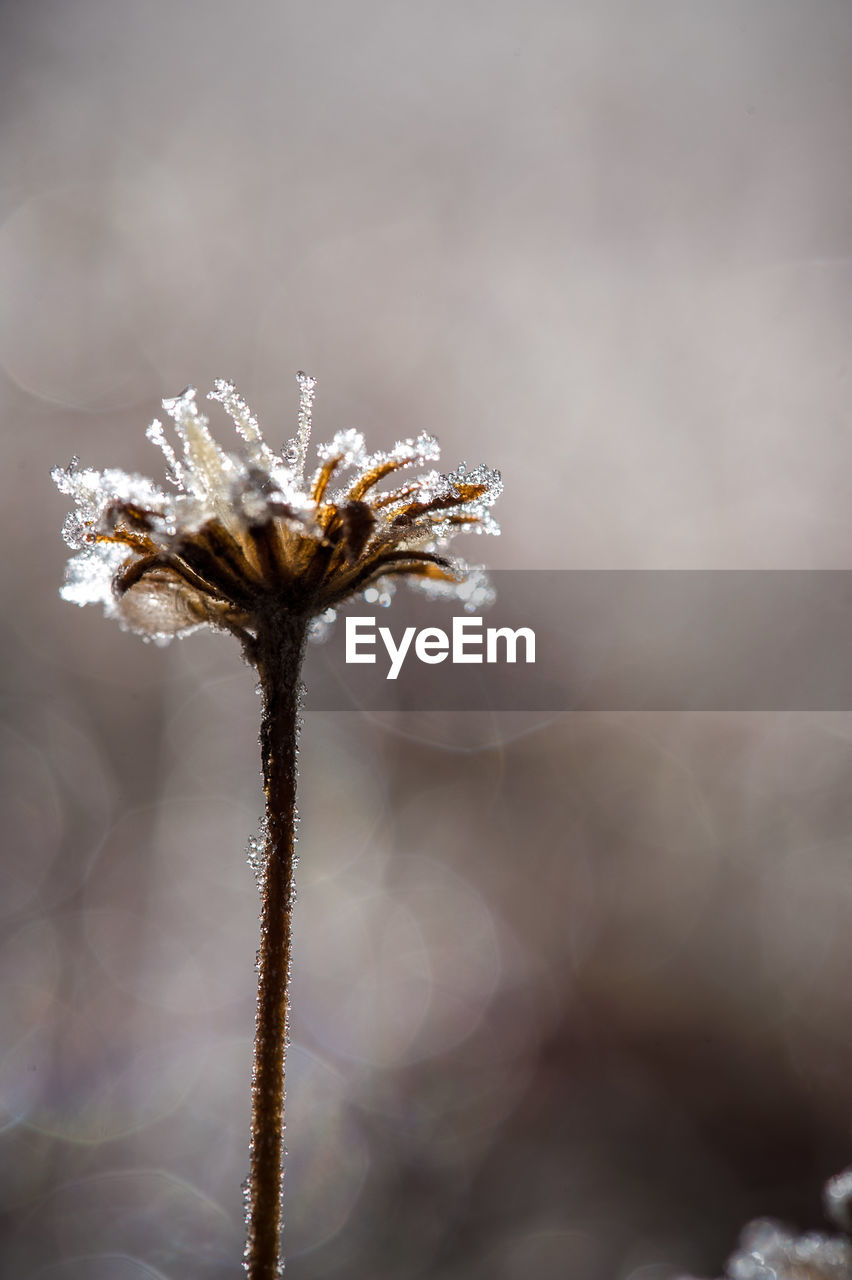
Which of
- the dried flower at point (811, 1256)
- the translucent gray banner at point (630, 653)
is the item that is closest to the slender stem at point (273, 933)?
the dried flower at point (811, 1256)

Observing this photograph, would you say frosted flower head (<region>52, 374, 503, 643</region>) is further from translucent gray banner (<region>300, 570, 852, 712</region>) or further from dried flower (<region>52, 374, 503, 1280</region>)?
translucent gray banner (<region>300, 570, 852, 712</region>)

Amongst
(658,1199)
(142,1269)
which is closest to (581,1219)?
(658,1199)

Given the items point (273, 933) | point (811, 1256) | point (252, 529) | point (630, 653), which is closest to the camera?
point (811, 1256)

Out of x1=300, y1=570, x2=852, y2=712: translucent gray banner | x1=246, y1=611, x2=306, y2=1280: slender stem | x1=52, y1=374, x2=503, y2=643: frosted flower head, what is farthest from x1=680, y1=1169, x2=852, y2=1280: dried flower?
x1=300, y1=570, x2=852, y2=712: translucent gray banner

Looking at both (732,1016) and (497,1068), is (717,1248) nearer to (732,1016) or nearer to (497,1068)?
(732,1016)

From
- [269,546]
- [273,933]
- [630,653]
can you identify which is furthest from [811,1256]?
[630,653]

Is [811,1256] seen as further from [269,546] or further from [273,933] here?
[269,546]

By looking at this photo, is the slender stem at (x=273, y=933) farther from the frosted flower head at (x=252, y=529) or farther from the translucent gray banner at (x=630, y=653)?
the translucent gray banner at (x=630, y=653)
